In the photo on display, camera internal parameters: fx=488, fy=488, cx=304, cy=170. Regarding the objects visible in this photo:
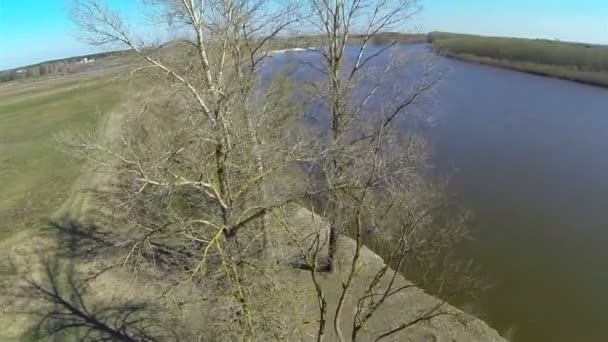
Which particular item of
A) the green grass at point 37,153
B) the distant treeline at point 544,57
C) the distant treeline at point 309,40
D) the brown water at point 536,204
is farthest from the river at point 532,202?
the distant treeline at point 544,57

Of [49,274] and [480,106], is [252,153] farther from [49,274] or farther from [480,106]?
[480,106]

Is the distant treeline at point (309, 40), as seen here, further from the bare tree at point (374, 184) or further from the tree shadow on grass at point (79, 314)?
the tree shadow on grass at point (79, 314)

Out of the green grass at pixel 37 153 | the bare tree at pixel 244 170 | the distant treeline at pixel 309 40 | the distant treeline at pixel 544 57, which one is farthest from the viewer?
the distant treeline at pixel 544 57

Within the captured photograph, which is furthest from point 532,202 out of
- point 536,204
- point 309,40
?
point 309,40

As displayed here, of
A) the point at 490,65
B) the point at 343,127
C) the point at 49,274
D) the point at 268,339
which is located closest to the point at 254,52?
the point at 343,127

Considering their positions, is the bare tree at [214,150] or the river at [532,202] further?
the river at [532,202]

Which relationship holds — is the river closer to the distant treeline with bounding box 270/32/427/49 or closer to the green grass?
the distant treeline with bounding box 270/32/427/49
